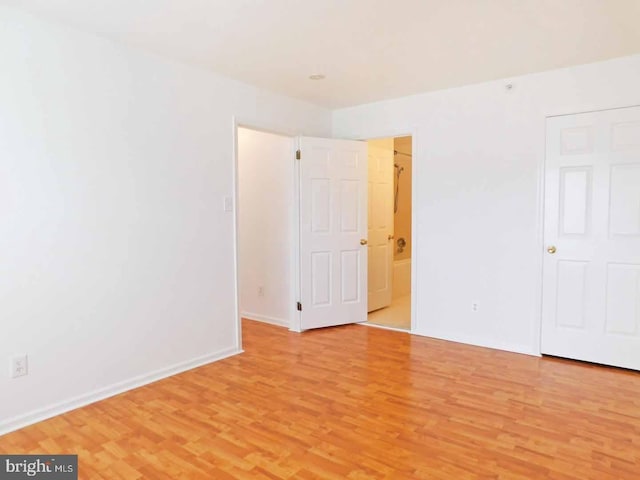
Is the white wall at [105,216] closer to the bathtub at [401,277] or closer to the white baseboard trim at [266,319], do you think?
the white baseboard trim at [266,319]

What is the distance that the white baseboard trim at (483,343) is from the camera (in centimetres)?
367

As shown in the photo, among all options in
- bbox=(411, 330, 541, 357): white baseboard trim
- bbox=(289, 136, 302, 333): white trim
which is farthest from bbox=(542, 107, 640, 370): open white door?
bbox=(289, 136, 302, 333): white trim

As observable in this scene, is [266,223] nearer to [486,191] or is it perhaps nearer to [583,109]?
[486,191]

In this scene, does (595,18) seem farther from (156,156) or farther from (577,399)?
(156,156)

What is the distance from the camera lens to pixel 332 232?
14.7ft

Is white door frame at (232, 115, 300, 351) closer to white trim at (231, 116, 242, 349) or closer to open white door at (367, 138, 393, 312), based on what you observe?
white trim at (231, 116, 242, 349)

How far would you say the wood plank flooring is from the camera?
203cm

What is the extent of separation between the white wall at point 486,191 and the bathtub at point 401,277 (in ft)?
5.90

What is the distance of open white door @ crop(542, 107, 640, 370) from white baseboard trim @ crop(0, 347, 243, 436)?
2.79 meters

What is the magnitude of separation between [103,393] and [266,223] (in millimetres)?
2379

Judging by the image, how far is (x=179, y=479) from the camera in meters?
1.95

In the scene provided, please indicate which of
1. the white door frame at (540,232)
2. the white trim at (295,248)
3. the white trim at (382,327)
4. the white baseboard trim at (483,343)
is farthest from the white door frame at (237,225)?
the white door frame at (540,232)

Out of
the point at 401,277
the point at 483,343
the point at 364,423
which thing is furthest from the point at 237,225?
the point at 401,277

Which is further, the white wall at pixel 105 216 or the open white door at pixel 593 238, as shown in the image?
the open white door at pixel 593 238
